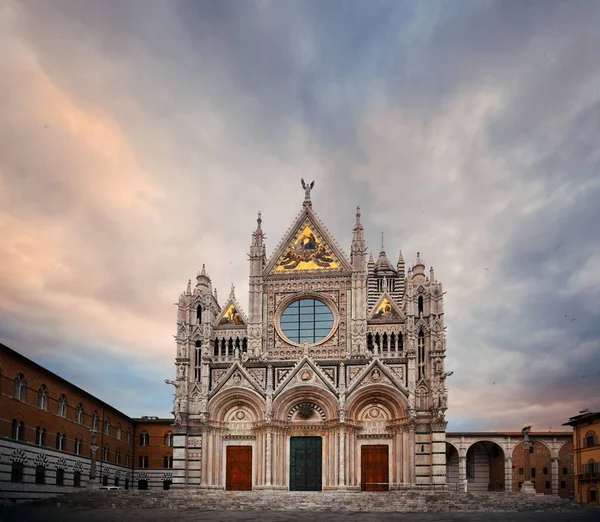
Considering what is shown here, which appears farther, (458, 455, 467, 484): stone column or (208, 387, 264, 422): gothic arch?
(458, 455, 467, 484): stone column

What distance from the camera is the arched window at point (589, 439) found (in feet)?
181

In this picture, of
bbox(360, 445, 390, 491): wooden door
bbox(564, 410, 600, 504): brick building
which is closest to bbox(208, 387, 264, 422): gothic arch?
bbox(360, 445, 390, 491): wooden door

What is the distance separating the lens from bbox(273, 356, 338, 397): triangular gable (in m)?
50.0

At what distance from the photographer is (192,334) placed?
174ft

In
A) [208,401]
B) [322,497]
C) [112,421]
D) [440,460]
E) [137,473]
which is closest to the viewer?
[322,497]

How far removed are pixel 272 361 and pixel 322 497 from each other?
1137 centimetres

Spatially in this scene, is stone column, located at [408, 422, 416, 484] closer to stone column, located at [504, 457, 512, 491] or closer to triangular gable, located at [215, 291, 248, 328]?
triangular gable, located at [215, 291, 248, 328]

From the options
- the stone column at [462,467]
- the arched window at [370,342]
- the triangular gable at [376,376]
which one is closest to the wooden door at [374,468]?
the triangular gable at [376,376]

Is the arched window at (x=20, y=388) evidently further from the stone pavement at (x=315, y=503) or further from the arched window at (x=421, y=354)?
the arched window at (x=421, y=354)

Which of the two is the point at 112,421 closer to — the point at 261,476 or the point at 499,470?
the point at 261,476

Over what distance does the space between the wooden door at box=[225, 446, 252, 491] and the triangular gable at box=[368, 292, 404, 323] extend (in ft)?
45.2

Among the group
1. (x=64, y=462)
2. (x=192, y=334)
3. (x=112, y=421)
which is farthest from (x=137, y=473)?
(x=192, y=334)

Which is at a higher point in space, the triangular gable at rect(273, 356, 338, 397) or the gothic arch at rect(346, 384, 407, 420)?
the triangular gable at rect(273, 356, 338, 397)

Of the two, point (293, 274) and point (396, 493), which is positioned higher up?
point (293, 274)
